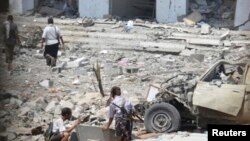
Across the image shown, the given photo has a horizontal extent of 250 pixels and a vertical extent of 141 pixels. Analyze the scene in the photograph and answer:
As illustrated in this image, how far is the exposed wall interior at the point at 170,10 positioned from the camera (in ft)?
68.3

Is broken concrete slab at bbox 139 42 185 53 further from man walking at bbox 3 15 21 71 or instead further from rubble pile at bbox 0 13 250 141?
man walking at bbox 3 15 21 71

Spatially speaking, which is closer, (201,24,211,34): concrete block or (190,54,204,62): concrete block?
(190,54,204,62): concrete block

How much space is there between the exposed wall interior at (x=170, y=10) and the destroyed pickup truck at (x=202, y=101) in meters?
10.6

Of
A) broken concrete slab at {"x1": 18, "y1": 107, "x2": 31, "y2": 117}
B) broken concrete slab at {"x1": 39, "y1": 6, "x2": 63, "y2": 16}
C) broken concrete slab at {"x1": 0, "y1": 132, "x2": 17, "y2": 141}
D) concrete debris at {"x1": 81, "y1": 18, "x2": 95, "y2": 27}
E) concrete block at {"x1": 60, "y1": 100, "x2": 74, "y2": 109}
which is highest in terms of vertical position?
broken concrete slab at {"x1": 39, "y1": 6, "x2": 63, "y2": 16}

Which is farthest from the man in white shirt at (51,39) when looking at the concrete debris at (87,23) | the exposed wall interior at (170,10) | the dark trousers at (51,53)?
the exposed wall interior at (170,10)

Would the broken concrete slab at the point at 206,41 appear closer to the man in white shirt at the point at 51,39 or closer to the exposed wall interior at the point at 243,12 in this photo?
the exposed wall interior at the point at 243,12

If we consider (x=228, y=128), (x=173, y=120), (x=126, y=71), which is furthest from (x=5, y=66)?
(x=228, y=128)

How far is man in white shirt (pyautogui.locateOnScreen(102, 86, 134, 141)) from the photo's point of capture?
9078mm

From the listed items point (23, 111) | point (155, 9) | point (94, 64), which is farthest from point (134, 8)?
point (23, 111)

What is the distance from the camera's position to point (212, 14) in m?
21.6

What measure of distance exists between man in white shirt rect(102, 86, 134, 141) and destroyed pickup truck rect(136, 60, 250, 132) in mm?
869

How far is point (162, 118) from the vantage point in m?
9.92

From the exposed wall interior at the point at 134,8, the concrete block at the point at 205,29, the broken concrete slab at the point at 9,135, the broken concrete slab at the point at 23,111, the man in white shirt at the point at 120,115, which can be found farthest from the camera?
the exposed wall interior at the point at 134,8

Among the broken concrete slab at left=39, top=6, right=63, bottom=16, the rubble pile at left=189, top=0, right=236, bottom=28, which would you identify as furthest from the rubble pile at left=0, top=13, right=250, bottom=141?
the rubble pile at left=189, top=0, right=236, bottom=28
